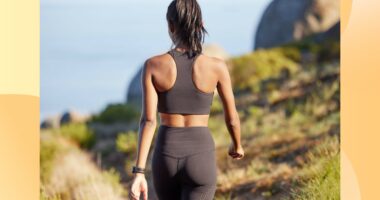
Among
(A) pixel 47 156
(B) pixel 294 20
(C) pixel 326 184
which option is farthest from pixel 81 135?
(B) pixel 294 20

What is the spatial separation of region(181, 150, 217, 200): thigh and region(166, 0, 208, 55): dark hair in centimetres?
57

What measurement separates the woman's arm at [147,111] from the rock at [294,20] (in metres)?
22.0

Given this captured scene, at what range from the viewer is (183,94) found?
365cm

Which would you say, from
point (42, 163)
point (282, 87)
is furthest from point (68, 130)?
point (282, 87)

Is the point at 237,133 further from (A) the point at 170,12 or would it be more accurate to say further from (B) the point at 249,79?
(B) the point at 249,79

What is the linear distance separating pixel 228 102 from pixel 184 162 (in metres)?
0.41

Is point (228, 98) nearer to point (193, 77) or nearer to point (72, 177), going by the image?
point (193, 77)

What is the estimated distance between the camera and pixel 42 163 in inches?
435

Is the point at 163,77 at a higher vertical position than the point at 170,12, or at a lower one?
lower

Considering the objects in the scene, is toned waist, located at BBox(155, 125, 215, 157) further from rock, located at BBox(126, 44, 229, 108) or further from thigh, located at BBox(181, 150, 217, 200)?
rock, located at BBox(126, 44, 229, 108)

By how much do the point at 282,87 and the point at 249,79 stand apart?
263 centimetres

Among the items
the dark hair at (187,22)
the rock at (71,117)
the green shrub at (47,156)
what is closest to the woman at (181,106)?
the dark hair at (187,22)

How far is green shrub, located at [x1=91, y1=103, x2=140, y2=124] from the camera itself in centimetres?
1723

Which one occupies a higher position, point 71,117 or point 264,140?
point 264,140
